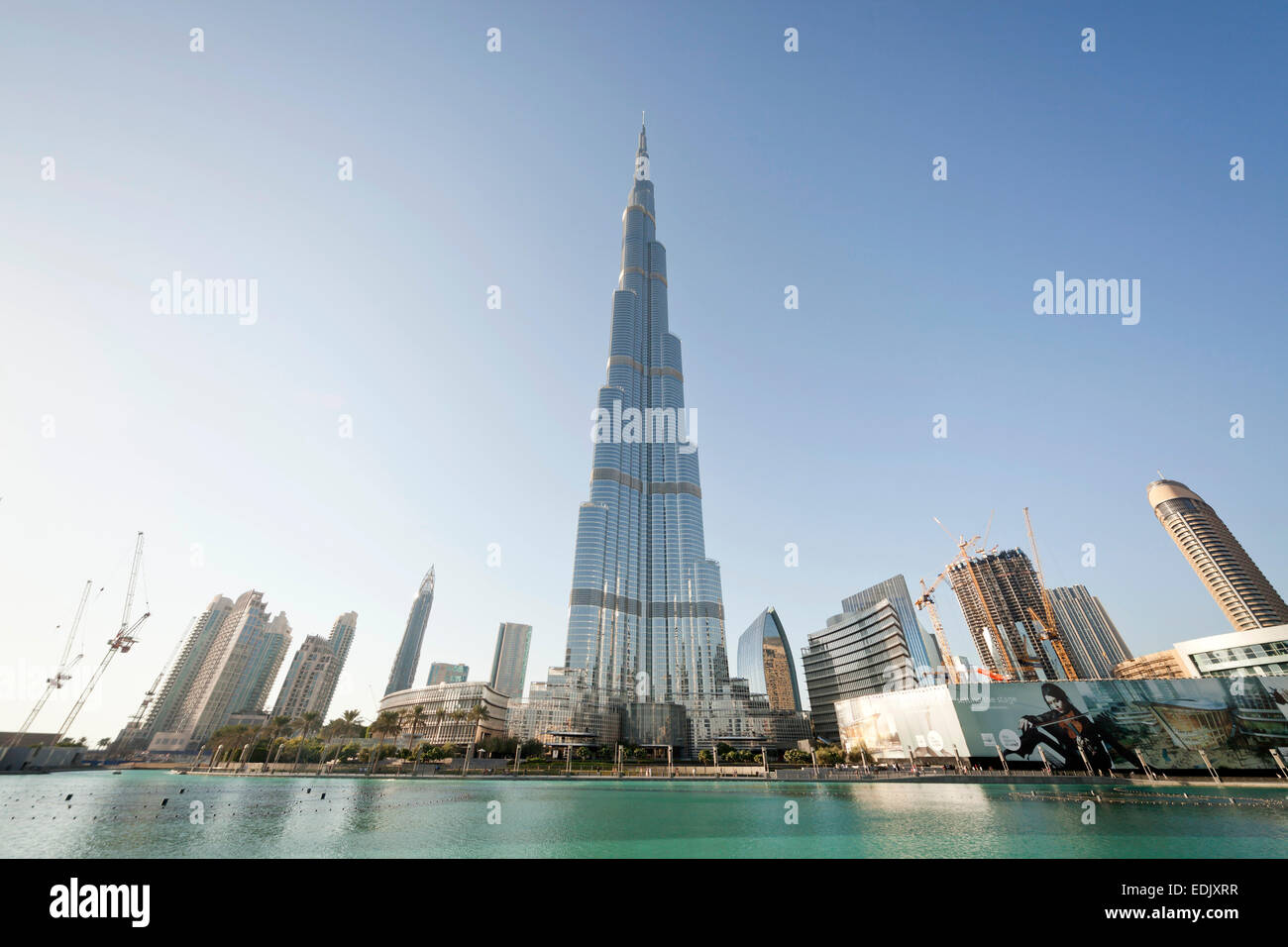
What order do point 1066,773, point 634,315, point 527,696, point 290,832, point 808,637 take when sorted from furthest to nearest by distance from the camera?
point 634,315, point 808,637, point 527,696, point 1066,773, point 290,832

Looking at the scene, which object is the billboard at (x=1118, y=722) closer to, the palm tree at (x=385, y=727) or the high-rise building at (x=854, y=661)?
the high-rise building at (x=854, y=661)

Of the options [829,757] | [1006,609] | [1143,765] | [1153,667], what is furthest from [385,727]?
[1153,667]

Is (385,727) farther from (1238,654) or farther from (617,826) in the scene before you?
(1238,654)

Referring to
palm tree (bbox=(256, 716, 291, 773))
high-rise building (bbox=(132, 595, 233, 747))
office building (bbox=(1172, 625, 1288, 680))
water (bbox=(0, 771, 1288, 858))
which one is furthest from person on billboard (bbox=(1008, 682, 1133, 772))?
high-rise building (bbox=(132, 595, 233, 747))

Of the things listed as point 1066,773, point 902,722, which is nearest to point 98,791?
point 902,722

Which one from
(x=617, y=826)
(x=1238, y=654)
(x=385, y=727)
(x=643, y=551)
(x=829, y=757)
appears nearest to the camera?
(x=617, y=826)
